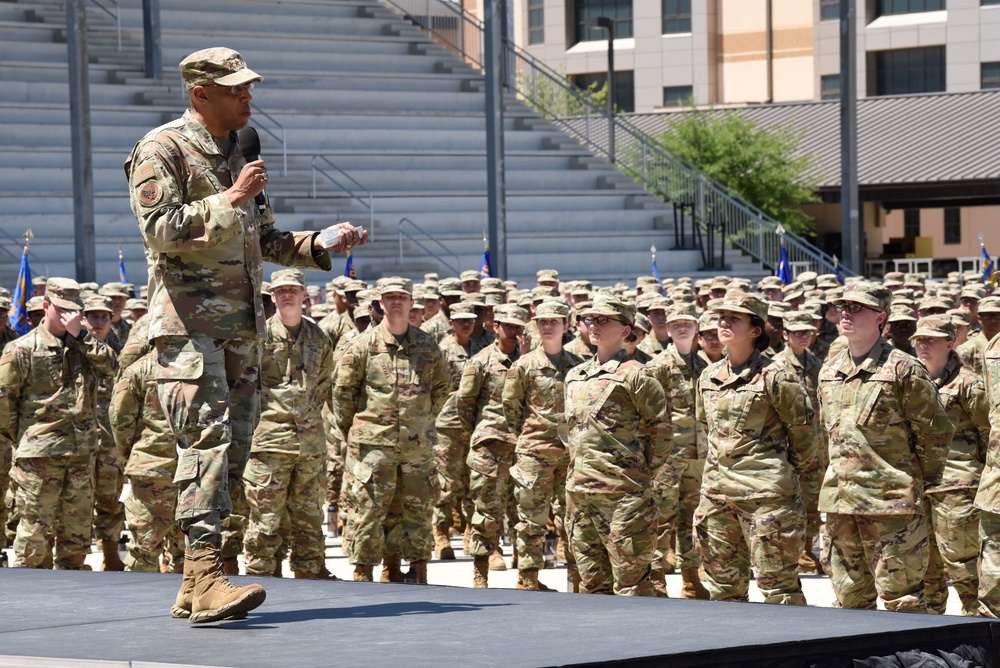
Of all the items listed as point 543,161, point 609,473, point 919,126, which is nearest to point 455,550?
point 609,473

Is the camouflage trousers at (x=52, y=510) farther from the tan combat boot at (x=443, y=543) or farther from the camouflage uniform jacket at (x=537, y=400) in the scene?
the tan combat boot at (x=443, y=543)

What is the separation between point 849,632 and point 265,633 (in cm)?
214

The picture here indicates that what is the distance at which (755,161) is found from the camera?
4631 cm

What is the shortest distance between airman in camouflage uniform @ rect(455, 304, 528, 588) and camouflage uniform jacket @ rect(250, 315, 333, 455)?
1.45m

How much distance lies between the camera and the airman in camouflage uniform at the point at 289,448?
38.6 feet

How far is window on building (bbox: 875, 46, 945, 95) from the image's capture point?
193 feet

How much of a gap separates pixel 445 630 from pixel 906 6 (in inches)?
2176

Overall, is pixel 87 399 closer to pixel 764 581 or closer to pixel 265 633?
pixel 764 581

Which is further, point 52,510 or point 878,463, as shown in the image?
point 52,510

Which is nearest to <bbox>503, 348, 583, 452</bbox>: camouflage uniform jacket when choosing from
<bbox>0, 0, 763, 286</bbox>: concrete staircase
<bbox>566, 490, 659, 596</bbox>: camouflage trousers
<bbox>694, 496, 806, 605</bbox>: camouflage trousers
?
<bbox>566, 490, 659, 596</bbox>: camouflage trousers

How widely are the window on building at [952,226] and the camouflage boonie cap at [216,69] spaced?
5059 centimetres

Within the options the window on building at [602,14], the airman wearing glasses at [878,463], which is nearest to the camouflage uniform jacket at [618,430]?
the airman wearing glasses at [878,463]

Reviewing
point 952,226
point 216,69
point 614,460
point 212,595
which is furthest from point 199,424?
point 952,226

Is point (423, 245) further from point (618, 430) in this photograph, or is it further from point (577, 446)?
point (618, 430)
